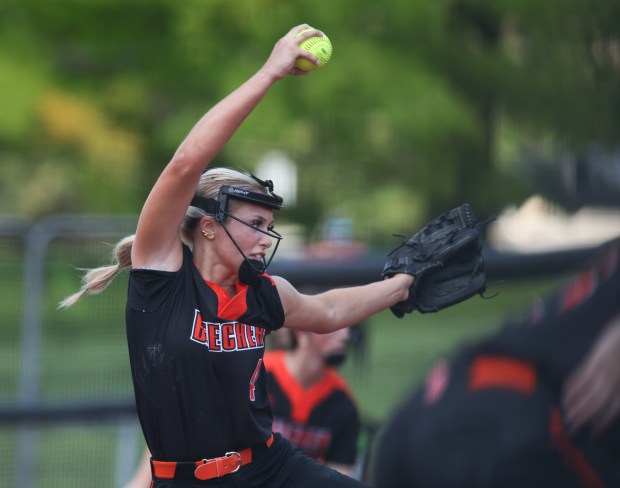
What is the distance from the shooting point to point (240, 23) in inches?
391

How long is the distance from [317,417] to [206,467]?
81.9 inches

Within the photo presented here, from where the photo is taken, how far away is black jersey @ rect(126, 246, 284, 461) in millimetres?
3447

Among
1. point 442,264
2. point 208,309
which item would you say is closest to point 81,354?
point 442,264

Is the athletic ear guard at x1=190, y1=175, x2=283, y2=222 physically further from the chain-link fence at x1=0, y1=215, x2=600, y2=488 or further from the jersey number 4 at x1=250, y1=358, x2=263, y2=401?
the chain-link fence at x1=0, y1=215, x2=600, y2=488

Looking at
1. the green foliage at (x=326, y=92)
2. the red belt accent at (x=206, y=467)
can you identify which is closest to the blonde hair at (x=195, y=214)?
the red belt accent at (x=206, y=467)

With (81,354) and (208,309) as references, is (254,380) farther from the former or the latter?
(81,354)

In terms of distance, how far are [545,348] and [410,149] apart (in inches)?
184

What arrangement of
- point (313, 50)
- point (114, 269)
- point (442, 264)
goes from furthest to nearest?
1. point (442, 264)
2. point (114, 269)
3. point (313, 50)

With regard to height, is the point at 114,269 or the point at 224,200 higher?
the point at 224,200

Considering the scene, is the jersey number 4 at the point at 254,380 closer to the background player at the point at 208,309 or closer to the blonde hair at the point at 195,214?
the background player at the point at 208,309

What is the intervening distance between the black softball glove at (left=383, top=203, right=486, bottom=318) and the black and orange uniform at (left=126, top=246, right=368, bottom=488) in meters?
0.86

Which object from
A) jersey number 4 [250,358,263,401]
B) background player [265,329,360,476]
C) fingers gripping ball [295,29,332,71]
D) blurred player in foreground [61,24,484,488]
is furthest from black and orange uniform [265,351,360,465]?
fingers gripping ball [295,29,332,71]

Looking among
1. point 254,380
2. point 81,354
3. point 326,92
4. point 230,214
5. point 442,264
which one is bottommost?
point 81,354

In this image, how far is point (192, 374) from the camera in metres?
3.46
